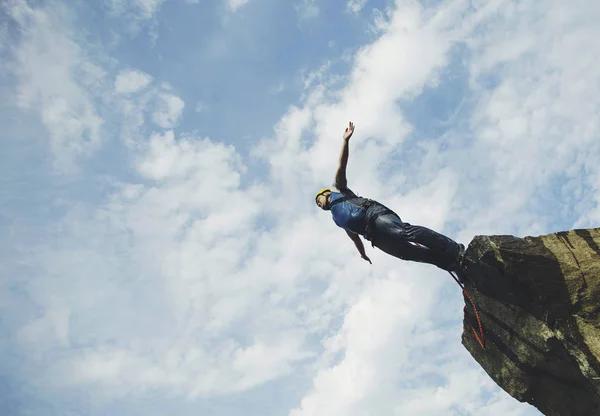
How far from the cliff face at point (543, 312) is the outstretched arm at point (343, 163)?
3.03m

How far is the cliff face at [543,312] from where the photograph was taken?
6.85 metres

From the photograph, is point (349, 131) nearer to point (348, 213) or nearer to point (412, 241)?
point (348, 213)

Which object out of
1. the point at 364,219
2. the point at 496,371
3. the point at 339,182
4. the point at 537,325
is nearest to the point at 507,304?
the point at 537,325

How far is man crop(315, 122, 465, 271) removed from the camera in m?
7.71

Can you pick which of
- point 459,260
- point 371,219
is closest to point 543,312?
point 459,260

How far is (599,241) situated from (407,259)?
3508 millimetres

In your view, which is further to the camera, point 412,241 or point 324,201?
point 324,201

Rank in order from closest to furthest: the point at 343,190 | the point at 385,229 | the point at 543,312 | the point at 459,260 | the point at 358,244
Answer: the point at 543,312 → the point at 459,260 → the point at 385,229 → the point at 343,190 → the point at 358,244

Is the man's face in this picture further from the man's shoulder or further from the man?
the man's shoulder

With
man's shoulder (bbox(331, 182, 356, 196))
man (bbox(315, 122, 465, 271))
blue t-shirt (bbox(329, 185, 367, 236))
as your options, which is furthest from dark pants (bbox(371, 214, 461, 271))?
man's shoulder (bbox(331, 182, 356, 196))

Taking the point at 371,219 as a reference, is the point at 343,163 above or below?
above

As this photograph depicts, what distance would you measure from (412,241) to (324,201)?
2.58 metres

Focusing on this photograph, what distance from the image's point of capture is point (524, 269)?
7000 millimetres

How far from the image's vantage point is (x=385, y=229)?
314 inches
